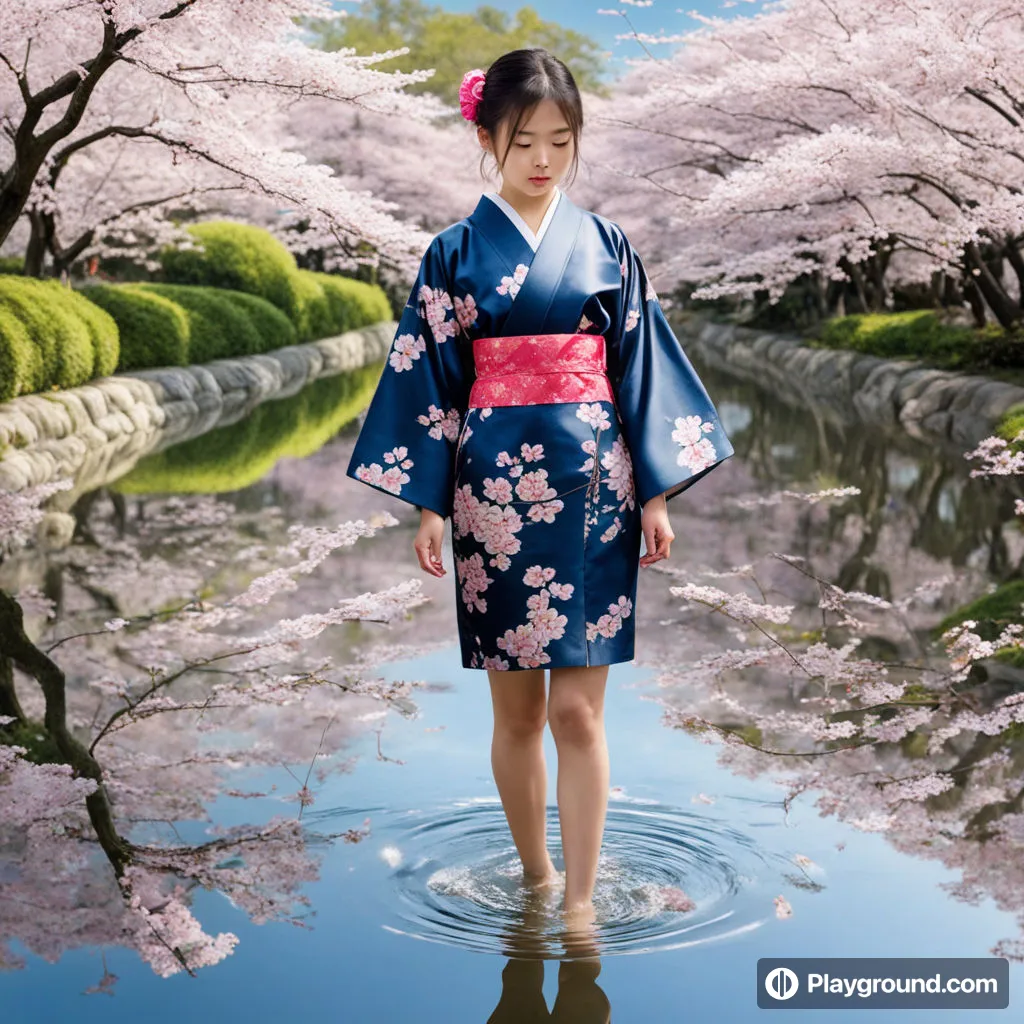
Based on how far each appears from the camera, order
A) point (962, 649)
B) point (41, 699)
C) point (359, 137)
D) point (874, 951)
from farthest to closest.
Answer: point (359, 137)
point (962, 649)
point (41, 699)
point (874, 951)

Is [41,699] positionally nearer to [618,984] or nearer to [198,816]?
[198,816]

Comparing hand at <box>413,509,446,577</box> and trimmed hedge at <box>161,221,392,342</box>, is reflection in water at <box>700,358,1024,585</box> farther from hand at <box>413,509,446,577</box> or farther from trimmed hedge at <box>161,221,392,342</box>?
trimmed hedge at <box>161,221,392,342</box>

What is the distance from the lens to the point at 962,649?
16.2ft

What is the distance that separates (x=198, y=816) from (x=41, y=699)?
3.69ft

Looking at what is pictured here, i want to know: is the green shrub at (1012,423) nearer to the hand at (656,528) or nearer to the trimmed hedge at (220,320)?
the hand at (656,528)

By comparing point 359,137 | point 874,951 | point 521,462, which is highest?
point 359,137

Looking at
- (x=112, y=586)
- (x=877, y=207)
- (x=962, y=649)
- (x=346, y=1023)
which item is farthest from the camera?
(x=877, y=207)

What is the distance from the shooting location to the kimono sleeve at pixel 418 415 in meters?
2.96

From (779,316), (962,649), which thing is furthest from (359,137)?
(962,649)

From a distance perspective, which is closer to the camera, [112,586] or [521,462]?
[521,462]

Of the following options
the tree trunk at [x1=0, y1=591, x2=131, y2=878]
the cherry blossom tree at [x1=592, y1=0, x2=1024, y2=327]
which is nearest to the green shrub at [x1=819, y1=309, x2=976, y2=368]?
the cherry blossom tree at [x1=592, y1=0, x2=1024, y2=327]

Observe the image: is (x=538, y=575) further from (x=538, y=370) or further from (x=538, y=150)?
(x=538, y=150)

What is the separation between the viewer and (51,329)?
10.9 meters
